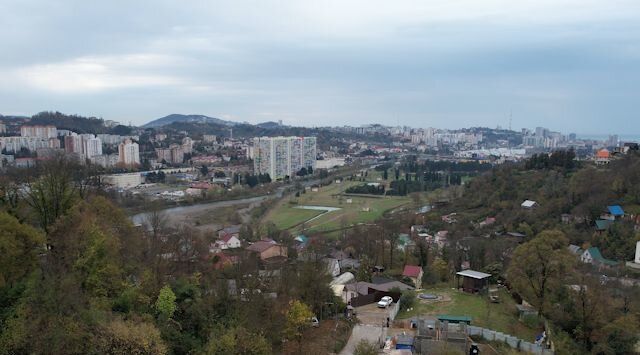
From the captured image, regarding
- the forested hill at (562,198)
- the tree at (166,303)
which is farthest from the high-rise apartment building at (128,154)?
the tree at (166,303)

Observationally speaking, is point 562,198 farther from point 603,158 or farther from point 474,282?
point 474,282

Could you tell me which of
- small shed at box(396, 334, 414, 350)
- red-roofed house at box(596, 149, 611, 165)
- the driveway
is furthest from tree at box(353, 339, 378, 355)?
red-roofed house at box(596, 149, 611, 165)

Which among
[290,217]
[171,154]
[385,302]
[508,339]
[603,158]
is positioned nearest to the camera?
[508,339]

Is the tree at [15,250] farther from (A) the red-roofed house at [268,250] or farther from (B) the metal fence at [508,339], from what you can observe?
(A) the red-roofed house at [268,250]

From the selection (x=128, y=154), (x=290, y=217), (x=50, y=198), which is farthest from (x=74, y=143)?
(x=50, y=198)

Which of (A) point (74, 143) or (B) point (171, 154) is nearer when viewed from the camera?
(A) point (74, 143)

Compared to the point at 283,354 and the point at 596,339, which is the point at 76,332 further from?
the point at 596,339

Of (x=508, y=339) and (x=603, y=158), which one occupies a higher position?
(x=603, y=158)
